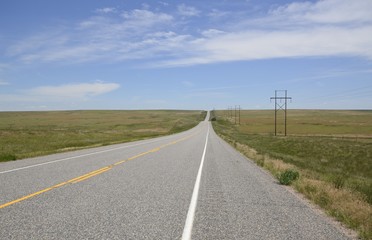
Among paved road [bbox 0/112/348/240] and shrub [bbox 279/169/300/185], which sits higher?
paved road [bbox 0/112/348/240]

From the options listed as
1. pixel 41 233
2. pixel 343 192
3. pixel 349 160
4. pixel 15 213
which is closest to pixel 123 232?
pixel 41 233

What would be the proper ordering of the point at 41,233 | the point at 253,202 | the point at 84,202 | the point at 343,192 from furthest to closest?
the point at 343,192, the point at 253,202, the point at 84,202, the point at 41,233

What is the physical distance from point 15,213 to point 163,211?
2.83 m

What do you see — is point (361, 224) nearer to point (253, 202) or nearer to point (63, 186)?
point (253, 202)

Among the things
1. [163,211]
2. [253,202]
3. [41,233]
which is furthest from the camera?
[253,202]

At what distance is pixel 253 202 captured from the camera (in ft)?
30.5

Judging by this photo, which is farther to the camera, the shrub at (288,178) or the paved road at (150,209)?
the shrub at (288,178)

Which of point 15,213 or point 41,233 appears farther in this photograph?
point 15,213

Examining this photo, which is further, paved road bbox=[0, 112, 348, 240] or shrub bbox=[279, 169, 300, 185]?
shrub bbox=[279, 169, 300, 185]

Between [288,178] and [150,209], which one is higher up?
[150,209]

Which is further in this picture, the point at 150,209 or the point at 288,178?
the point at 288,178

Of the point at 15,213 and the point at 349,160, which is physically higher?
the point at 15,213

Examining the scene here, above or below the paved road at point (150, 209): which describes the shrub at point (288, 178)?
below

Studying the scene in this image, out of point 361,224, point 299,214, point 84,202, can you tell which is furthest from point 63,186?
point 361,224
